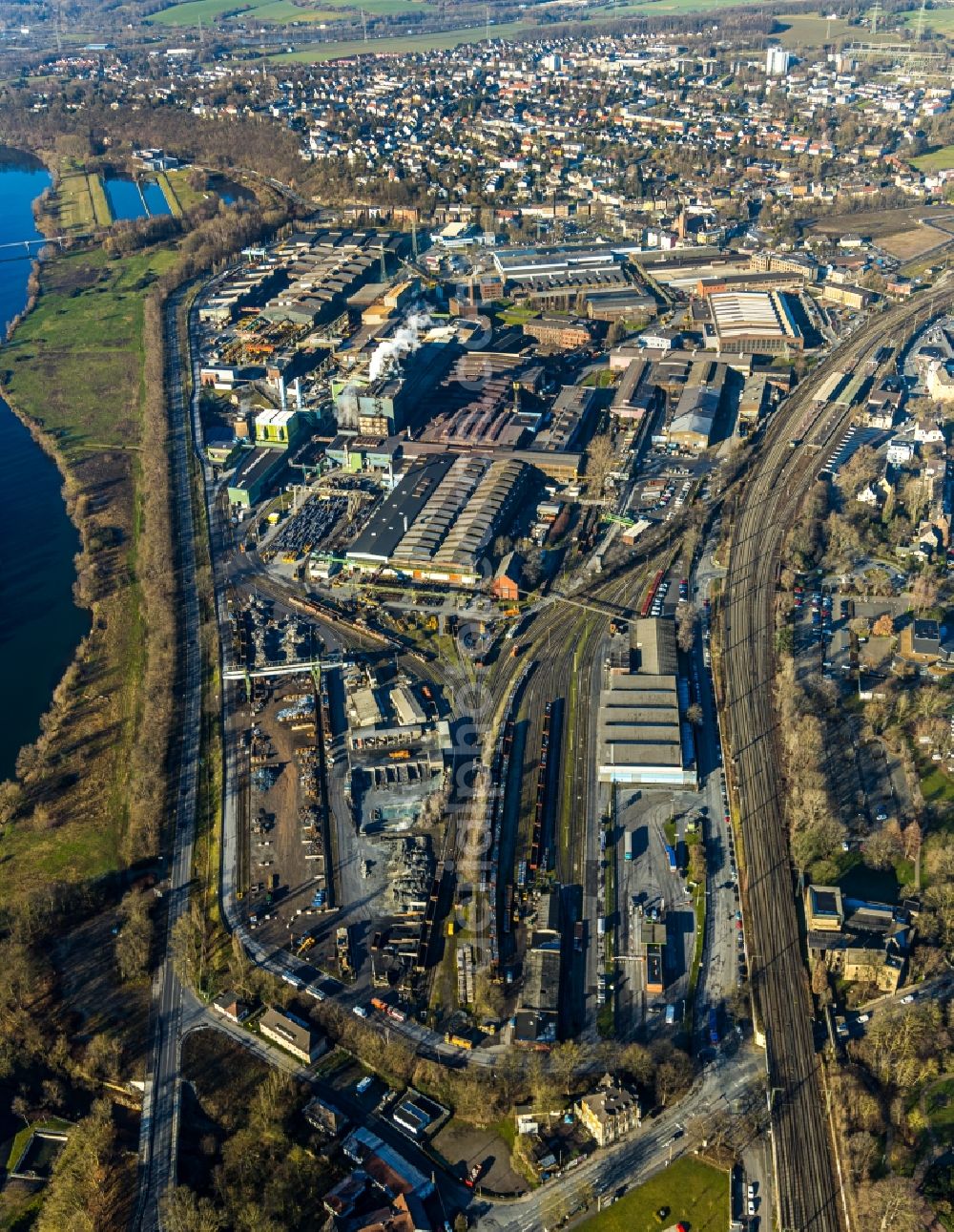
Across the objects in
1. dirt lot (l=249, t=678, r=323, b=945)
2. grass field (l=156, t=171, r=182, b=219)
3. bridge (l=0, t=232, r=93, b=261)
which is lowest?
dirt lot (l=249, t=678, r=323, b=945)

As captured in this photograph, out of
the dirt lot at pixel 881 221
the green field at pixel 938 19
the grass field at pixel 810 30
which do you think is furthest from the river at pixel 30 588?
the green field at pixel 938 19

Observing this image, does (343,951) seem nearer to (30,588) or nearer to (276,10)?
(30,588)

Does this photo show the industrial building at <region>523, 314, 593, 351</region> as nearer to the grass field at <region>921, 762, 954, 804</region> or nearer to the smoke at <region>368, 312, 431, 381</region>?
the smoke at <region>368, 312, 431, 381</region>

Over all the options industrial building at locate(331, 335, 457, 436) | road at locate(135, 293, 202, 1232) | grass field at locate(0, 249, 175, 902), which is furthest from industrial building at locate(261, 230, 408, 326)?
road at locate(135, 293, 202, 1232)

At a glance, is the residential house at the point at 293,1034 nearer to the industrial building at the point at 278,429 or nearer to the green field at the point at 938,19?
the industrial building at the point at 278,429

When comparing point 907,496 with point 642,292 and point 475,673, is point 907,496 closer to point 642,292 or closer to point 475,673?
point 475,673

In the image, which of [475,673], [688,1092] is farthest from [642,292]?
[688,1092]

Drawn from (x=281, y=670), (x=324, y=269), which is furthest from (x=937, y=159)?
(x=281, y=670)
